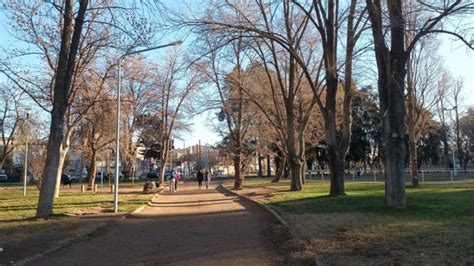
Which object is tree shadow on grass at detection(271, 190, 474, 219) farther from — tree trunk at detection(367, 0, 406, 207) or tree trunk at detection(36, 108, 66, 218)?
tree trunk at detection(36, 108, 66, 218)

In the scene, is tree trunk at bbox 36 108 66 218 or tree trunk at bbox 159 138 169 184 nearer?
tree trunk at bbox 36 108 66 218

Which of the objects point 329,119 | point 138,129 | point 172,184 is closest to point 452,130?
point 138,129

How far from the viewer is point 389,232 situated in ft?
38.4

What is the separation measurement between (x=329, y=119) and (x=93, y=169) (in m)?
26.8

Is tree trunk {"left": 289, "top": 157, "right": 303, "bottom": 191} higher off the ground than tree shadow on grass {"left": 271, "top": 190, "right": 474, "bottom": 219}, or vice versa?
tree trunk {"left": 289, "top": 157, "right": 303, "bottom": 191}

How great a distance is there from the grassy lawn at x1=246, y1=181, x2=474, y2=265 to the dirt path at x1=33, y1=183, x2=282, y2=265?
3.77 ft

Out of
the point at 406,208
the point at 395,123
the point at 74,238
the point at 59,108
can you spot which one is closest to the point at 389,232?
the point at 406,208

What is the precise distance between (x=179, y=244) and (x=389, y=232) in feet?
15.6

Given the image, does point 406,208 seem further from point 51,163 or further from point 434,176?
point 434,176

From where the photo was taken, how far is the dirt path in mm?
10367

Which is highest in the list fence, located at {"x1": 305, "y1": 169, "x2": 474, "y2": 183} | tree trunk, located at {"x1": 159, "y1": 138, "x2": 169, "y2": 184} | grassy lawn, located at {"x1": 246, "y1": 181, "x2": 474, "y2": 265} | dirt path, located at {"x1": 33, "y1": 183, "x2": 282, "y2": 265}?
tree trunk, located at {"x1": 159, "y1": 138, "x2": 169, "y2": 184}

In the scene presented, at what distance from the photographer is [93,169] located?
4556 centimetres

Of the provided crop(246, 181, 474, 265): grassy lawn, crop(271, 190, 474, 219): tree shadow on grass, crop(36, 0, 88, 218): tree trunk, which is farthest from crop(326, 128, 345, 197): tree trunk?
crop(36, 0, 88, 218): tree trunk

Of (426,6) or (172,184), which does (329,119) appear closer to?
(426,6)
